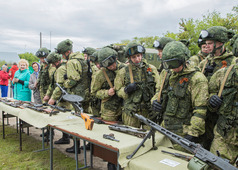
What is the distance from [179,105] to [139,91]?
1023 mm

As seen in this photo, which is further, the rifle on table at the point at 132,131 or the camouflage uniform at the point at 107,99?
the camouflage uniform at the point at 107,99

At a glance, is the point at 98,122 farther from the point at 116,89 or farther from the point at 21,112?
the point at 21,112

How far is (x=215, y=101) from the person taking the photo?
98.7 inches

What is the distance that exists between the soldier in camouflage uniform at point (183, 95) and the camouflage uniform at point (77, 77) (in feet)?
9.22

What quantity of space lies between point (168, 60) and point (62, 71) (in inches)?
138

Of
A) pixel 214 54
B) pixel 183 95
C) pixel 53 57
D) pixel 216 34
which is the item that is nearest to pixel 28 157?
pixel 53 57

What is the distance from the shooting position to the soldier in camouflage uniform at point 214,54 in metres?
3.07

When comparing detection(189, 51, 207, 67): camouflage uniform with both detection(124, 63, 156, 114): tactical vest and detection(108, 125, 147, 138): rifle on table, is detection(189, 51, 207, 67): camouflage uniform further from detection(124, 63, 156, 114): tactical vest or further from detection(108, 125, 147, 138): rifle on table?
detection(108, 125, 147, 138): rifle on table

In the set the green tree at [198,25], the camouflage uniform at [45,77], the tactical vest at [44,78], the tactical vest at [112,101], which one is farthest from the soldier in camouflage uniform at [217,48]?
the green tree at [198,25]

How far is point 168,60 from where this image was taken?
2.73 metres

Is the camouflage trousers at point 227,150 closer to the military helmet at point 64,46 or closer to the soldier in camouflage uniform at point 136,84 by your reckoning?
the soldier in camouflage uniform at point 136,84

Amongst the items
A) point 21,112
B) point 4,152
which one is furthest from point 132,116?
point 4,152

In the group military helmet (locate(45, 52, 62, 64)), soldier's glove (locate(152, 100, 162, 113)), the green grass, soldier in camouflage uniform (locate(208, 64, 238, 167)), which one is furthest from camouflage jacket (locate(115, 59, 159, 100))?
military helmet (locate(45, 52, 62, 64))

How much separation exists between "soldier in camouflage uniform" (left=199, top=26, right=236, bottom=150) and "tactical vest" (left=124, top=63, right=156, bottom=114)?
980 mm
